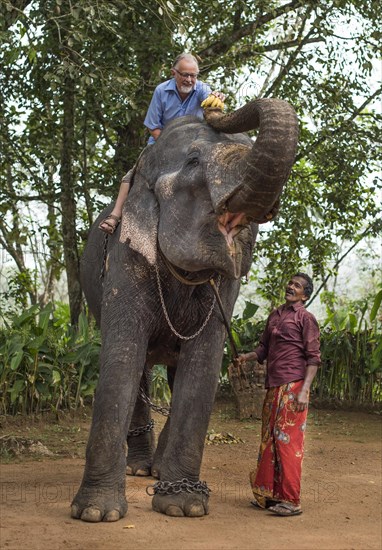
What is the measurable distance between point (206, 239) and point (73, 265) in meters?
6.60

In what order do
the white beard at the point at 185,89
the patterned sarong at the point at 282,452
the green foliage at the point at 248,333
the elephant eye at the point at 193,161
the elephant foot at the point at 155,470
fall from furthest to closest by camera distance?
the green foliage at the point at 248,333, the elephant foot at the point at 155,470, the white beard at the point at 185,89, the patterned sarong at the point at 282,452, the elephant eye at the point at 193,161

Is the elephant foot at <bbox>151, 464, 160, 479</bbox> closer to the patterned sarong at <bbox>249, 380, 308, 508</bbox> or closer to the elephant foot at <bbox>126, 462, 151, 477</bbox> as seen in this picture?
the elephant foot at <bbox>126, 462, 151, 477</bbox>

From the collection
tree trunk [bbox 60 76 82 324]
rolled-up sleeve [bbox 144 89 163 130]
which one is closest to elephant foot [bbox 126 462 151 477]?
A: rolled-up sleeve [bbox 144 89 163 130]

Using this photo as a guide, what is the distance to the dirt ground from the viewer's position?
219 inches

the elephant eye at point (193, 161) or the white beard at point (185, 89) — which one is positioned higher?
the white beard at point (185, 89)

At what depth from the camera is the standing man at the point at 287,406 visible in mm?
6441

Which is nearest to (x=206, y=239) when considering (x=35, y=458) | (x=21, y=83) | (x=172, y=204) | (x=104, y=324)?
(x=172, y=204)

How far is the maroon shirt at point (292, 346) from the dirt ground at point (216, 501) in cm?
86

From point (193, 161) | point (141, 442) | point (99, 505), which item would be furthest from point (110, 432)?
point (141, 442)

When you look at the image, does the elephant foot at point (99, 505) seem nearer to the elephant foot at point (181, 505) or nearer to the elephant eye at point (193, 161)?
the elephant foot at point (181, 505)

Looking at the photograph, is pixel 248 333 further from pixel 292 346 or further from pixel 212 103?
pixel 212 103

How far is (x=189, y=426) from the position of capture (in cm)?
634

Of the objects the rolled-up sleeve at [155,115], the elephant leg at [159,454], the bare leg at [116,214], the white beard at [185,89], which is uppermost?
the white beard at [185,89]

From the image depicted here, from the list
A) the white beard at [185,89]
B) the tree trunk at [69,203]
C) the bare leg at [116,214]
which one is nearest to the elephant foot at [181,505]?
the bare leg at [116,214]
